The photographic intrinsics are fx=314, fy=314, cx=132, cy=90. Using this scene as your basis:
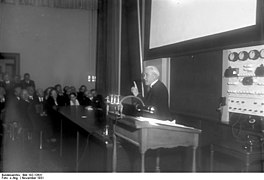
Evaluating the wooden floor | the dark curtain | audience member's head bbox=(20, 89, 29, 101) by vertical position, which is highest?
the dark curtain

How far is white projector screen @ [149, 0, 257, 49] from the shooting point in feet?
7.67

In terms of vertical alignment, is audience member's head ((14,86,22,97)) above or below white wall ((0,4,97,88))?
below

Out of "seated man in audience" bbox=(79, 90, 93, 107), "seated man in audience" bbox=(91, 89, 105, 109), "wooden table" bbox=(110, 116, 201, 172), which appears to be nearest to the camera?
"wooden table" bbox=(110, 116, 201, 172)

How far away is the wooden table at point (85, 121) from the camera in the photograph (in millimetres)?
2418

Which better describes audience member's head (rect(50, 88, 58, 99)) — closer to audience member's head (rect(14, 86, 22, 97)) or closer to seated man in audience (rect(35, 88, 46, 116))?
seated man in audience (rect(35, 88, 46, 116))

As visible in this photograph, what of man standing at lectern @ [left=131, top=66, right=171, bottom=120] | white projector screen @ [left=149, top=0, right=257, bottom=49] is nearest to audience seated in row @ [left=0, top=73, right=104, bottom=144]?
man standing at lectern @ [left=131, top=66, right=171, bottom=120]

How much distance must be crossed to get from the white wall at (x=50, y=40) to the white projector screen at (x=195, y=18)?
0.63 meters

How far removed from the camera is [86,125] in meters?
2.83

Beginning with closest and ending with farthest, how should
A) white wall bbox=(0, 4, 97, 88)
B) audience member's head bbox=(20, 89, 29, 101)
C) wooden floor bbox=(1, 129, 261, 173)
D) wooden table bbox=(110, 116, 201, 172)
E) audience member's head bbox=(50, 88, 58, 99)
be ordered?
1. wooden table bbox=(110, 116, 201, 172)
2. wooden floor bbox=(1, 129, 261, 173)
3. audience member's head bbox=(20, 89, 29, 101)
4. white wall bbox=(0, 4, 97, 88)
5. audience member's head bbox=(50, 88, 58, 99)

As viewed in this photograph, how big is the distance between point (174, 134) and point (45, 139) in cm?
218

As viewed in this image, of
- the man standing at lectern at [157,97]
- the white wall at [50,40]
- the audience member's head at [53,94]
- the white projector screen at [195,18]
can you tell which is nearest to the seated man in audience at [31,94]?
the white wall at [50,40]

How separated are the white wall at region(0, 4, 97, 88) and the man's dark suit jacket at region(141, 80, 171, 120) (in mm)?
626

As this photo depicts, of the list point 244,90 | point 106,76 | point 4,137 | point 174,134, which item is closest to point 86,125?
point 106,76

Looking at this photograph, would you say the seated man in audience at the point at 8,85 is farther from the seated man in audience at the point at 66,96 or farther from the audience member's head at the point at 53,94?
the seated man in audience at the point at 66,96
